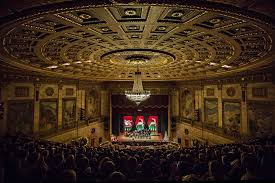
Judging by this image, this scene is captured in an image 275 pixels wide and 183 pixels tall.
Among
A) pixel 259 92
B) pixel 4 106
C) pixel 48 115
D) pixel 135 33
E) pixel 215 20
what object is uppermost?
pixel 135 33

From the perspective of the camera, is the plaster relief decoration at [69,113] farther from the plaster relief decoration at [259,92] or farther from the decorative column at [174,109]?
the plaster relief decoration at [259,92]

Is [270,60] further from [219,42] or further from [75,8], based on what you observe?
[75,8]

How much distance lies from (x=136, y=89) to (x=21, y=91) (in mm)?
7728

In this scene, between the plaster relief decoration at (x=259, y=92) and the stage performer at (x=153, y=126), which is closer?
the plaster relief decoration at (x=259, y=92)

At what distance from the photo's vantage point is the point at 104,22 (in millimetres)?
6012

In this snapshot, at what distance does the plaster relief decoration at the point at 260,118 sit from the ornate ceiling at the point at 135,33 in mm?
3318

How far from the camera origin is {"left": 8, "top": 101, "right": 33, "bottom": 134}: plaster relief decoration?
1238 cm

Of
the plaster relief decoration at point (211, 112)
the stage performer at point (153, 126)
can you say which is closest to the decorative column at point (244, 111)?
the plaster relief decoration at point (211, 112)

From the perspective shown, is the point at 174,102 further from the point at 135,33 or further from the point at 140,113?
the point at 135,33

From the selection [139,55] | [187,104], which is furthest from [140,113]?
[139,55]

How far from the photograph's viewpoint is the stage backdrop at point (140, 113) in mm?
26109

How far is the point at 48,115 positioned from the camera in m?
16.3

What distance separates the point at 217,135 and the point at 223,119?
160 cm

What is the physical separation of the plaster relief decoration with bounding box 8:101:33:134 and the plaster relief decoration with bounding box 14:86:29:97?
Result: 49 centimetres
